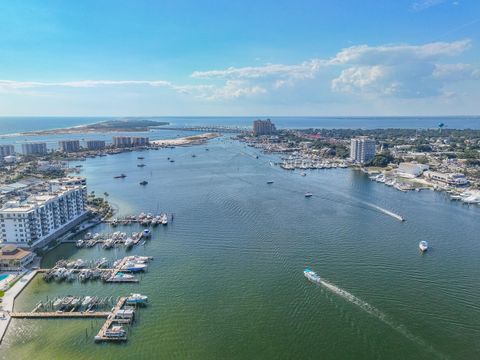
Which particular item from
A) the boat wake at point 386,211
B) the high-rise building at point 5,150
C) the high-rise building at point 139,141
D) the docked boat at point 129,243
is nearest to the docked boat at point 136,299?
the docked boat at point 129,243

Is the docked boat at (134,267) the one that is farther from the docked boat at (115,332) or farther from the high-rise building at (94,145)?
the high-rise building at (94,145)

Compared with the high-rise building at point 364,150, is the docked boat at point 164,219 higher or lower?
lower

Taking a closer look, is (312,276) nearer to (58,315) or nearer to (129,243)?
(58,315)

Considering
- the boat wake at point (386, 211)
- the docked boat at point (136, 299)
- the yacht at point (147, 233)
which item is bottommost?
the docked boat at point (136, 299)

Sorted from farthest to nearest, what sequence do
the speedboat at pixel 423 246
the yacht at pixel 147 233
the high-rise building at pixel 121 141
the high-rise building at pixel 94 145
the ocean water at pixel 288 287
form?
the high-rise building at pixel 121 141
the high-rise building at pixel 94 145
the yacht at pixel 147 233
the speedboat at pixel 423 246
the ocean water at pixel 288 287

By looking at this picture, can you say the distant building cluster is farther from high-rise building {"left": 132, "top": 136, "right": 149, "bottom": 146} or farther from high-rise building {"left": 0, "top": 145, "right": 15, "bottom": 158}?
high-rise building {"left": 0, "top": 145, "right": 15, "bottom": 158}

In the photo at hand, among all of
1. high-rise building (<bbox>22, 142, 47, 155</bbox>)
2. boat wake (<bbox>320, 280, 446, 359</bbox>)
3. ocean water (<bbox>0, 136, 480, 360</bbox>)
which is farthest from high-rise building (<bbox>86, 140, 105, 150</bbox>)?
boat wake (<bbox>320, 280, 446, 359</bbox>)

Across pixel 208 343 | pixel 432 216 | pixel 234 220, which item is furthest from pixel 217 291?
pixel 432 216
